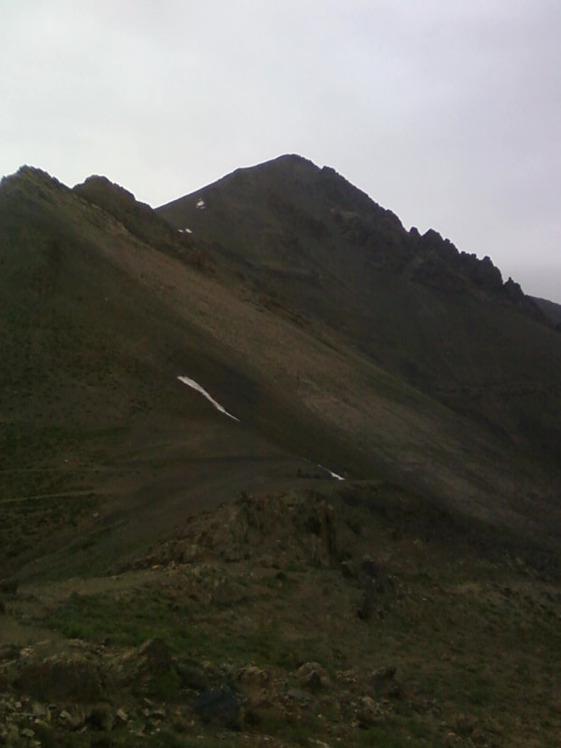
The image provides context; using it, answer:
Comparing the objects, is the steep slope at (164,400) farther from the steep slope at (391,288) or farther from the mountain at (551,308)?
the mountain at (551,308)

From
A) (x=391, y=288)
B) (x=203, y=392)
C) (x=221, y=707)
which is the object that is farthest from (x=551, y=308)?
(x=221, y=707)

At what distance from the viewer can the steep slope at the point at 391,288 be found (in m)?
79.7

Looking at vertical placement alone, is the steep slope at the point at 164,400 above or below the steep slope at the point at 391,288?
below

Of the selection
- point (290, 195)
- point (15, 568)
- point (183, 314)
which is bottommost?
point (15, 568)

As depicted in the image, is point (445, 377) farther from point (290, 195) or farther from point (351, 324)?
point (290, 195)

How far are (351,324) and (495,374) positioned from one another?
13.7 metres

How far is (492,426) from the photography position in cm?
7575

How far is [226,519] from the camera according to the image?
1773 cm

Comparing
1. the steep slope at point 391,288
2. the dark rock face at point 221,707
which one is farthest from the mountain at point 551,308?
the dark rock face at point 221,707

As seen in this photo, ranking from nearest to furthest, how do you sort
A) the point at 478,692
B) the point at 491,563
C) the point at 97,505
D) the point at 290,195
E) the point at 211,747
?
1. the point at 211,747
2. the point at 478,692
3. the point at 97,505
4. the point at 491,563
5. the point at 290,195

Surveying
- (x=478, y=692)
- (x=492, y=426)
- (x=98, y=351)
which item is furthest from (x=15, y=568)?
(x=492, y=426)

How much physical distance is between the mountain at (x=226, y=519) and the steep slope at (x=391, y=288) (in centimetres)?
1157

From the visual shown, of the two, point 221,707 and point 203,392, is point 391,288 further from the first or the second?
point 221,707

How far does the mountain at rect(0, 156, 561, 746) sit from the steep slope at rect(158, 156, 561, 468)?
38.0 feet
